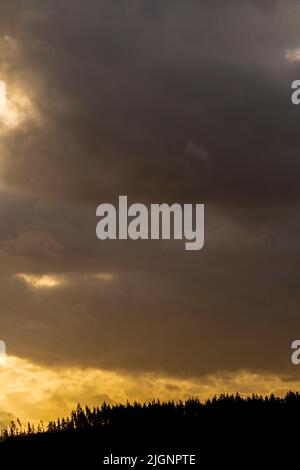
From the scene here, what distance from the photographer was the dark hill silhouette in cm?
10550

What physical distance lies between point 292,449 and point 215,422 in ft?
38.1

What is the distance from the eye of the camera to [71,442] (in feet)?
372

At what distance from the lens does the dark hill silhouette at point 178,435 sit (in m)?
106

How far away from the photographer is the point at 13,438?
117 metres

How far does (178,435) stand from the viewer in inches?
4380
